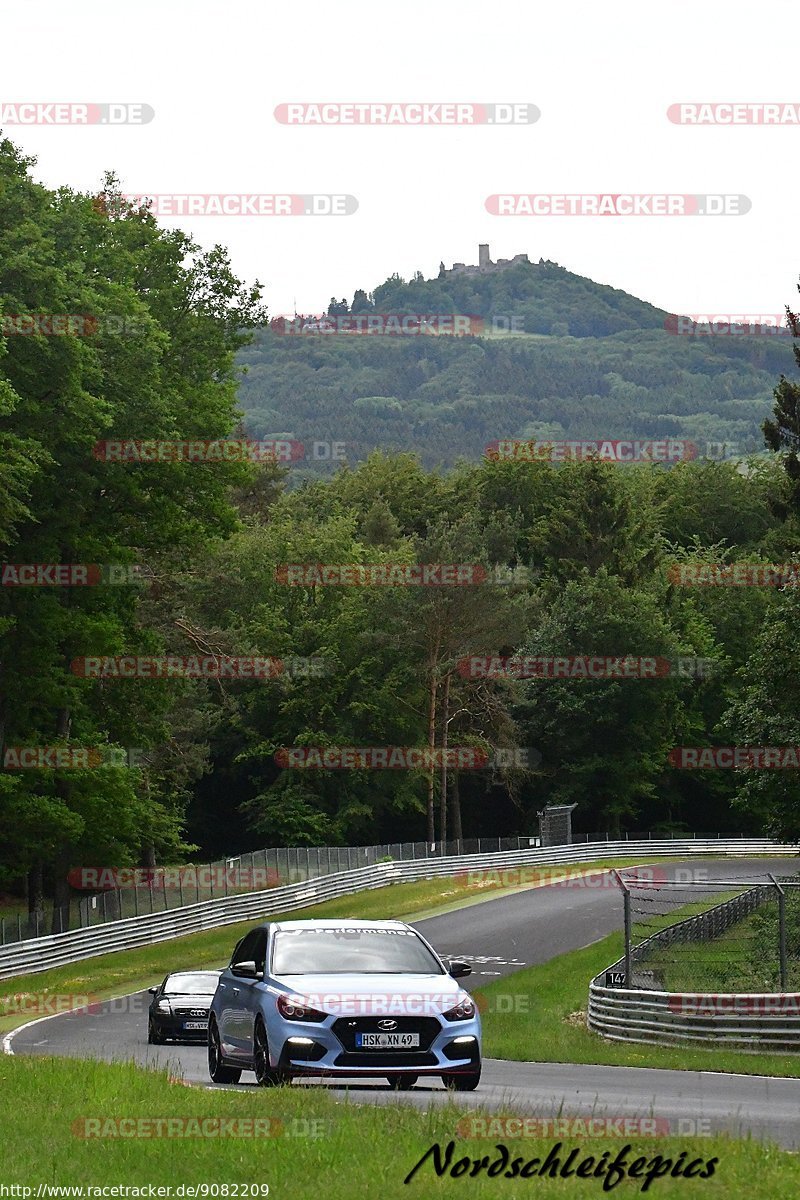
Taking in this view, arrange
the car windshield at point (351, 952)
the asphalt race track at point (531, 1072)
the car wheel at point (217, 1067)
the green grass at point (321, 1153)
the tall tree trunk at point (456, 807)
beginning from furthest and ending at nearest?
the tall tree trunk at point (456, 807) → the car wheel at point (217, 1067) → the car windshield at point (351, 952) → the asphalt race track at point (531, 1072) → the green grass at point (321, 1153)

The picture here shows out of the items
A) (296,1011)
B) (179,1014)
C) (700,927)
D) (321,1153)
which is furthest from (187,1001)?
(321,1153)

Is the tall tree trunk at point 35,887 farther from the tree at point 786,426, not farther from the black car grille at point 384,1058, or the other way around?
the black car grille at point 384,1058

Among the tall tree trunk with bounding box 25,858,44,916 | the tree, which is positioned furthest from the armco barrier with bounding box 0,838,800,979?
the tree

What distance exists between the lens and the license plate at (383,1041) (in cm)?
1351

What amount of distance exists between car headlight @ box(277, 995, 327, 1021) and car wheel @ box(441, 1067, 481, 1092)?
1.21 meters

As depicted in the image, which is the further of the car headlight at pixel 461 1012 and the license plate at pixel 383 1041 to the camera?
the car headlight at pixel 461 1012

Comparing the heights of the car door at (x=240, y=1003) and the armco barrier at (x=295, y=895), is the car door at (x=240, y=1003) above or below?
above

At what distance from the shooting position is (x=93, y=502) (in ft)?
136

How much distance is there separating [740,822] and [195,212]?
65.6 m

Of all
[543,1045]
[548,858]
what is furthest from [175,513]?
[548,858]

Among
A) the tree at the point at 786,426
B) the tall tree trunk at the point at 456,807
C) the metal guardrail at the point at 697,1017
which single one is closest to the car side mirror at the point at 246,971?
the metal guardrail at the point at 697,1017

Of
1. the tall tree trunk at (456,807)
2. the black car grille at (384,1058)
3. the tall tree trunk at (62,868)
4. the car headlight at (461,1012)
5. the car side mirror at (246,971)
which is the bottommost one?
the tall tree trunk at (456,807)

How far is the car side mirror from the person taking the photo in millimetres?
14648

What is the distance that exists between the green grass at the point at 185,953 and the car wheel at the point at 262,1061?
51.7ft
